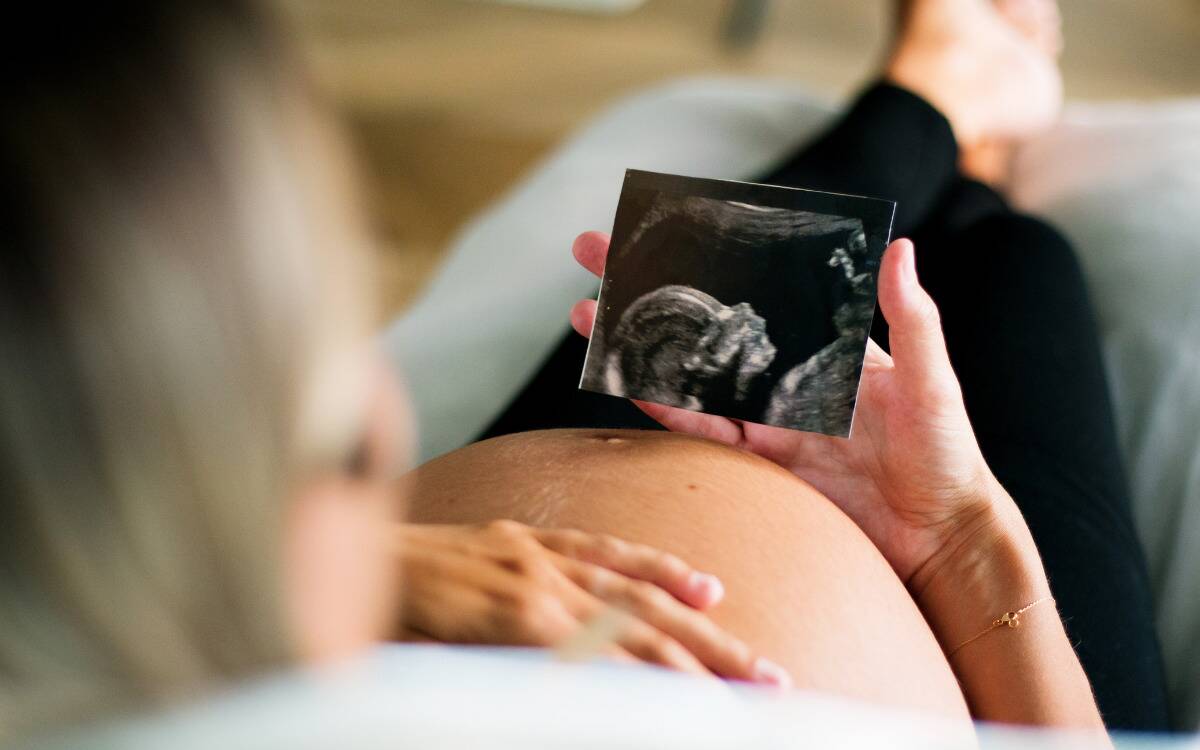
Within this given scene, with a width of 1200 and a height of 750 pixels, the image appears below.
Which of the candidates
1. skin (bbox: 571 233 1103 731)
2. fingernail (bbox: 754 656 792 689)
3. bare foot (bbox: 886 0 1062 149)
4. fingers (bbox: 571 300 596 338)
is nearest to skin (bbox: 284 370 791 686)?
fingernail (bbox: 754 656 792 689)

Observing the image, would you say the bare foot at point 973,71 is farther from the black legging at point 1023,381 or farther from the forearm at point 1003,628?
the forearm at point 1003,628

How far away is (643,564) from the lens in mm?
602

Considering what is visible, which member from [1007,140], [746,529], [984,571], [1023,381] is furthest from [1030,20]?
[746,529]

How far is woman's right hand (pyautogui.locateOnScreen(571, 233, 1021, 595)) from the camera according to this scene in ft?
2.32

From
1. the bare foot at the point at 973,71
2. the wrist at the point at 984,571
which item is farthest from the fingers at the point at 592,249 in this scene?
the bare foot at the point at 973,71

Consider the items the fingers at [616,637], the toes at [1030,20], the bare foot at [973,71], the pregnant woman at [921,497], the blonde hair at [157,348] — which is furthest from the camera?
the toes at [1030,20]

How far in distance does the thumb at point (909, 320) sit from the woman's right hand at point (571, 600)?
24cm

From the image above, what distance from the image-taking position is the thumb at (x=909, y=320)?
681mm

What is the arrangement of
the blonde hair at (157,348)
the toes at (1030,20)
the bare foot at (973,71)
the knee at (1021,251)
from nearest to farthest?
the blonde hair at (157,348) < the knee at (1021,251) < the bare foot at (973,71) < the toes at (1030,20)

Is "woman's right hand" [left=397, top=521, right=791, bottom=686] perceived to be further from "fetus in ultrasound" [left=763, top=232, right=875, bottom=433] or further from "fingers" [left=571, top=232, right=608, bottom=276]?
"fingers" [left=571, top=232, right=608, bottom=276]

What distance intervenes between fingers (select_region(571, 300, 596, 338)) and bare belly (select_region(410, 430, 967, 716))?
9 centimetres

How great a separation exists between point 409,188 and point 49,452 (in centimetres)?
173

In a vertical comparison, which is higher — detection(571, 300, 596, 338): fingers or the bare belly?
detection(571, 300, 596, 338): fingers

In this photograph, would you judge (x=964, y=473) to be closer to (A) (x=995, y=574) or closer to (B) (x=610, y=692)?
(A) (x=995, y=574)
